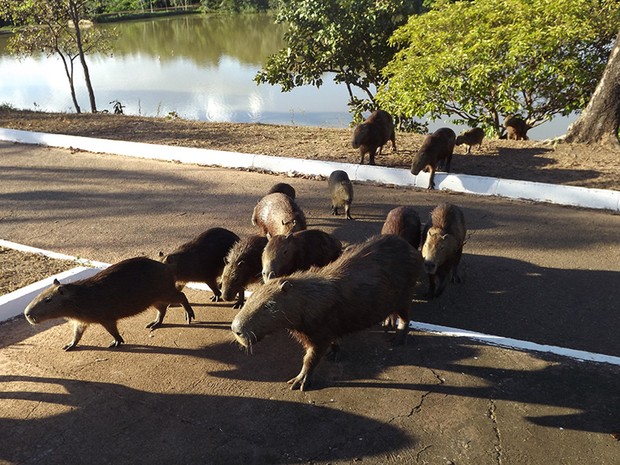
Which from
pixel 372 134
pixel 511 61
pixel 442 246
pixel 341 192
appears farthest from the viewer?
pixel 511 61

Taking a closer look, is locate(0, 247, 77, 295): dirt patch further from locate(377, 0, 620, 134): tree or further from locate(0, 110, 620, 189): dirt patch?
locate(377, 0, 620, 134): tree

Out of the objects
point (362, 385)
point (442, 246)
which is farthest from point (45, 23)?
point (362, 385)

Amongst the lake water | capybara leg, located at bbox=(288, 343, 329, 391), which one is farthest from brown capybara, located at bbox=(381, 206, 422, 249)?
the lake water

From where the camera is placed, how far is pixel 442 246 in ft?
17.2

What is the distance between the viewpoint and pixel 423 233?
589 centimetres

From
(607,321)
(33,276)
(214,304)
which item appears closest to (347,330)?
(214,304)

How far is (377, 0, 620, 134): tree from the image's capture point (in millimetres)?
10219

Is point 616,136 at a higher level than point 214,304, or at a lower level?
higher

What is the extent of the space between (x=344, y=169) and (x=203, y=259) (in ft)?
14.1

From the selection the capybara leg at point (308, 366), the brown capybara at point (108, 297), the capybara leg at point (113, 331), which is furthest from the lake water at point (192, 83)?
the capybara leg at point (308, 366)

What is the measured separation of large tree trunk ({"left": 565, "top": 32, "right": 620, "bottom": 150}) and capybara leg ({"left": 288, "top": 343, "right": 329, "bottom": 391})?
7553 millimetres

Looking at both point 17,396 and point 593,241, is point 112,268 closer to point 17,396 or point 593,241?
point 17,396

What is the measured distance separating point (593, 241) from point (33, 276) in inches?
244

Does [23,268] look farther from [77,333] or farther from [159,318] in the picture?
[159,318]
